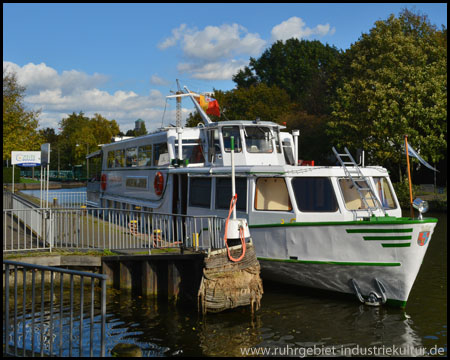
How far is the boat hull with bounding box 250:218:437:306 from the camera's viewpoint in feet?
36.3

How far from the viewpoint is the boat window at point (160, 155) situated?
1734 centimetres

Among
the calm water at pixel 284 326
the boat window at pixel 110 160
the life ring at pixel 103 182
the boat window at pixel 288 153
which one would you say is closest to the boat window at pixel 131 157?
the boat window at pixel 110 160

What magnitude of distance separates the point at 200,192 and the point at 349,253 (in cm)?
537

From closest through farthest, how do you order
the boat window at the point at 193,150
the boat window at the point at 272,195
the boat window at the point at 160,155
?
the boat window at the point at 272,195 < the boat window at the point at 193,150 < the boat window at the point at 160,155

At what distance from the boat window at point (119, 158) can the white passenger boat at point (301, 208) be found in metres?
4.57

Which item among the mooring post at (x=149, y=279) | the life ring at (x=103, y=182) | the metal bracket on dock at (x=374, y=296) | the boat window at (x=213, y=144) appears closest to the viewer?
the metal bracket on dock at (x=374, y=296)

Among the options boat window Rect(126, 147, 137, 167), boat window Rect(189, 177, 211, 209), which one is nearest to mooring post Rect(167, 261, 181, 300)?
boat window Rect(189, 177, 211, 209)

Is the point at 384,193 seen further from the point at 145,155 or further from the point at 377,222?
the point at 145,155

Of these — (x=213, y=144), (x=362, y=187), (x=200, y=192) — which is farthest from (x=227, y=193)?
(x=362, y=187)

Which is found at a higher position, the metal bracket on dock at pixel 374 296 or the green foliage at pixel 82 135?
the green foliage at pixel 82 135

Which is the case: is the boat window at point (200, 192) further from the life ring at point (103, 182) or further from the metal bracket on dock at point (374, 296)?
the life ring at point (103, 182)

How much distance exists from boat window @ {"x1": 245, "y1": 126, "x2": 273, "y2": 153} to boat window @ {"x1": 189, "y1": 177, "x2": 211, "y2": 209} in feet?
6.16

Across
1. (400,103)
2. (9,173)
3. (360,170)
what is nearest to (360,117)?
(400,103)

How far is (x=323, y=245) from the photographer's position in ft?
39.0
